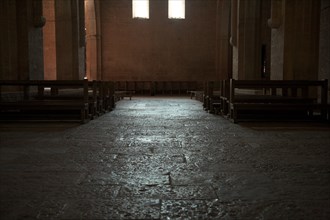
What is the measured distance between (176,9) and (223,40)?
11.6ft

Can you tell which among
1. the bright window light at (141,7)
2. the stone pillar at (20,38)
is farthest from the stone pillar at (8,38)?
the bright window light at (141,7)

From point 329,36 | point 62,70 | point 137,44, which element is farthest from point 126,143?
point 137,44

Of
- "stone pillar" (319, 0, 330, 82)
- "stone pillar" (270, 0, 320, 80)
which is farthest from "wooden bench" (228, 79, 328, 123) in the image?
"stone pillar" (270, 0, 320, 80)

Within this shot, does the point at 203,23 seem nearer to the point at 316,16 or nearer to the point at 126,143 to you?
the point at 316,16

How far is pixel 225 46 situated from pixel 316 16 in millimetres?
12826

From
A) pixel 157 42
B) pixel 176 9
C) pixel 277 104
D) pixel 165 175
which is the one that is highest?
pixel 176 9

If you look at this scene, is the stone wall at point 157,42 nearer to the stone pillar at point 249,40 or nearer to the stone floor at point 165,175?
the stone pillar at point 249,40

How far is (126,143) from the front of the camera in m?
5.11

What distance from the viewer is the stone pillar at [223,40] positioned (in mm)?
22922

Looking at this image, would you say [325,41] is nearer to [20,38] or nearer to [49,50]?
[20,38]

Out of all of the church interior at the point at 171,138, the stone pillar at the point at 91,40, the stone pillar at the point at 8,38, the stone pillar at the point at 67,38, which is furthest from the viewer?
the stone pillar at the point at 91,40

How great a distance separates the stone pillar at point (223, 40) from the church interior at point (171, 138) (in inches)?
259

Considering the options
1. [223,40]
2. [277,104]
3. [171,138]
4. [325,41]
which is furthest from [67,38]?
[223,40]

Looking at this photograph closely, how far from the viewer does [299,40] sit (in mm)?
10500
